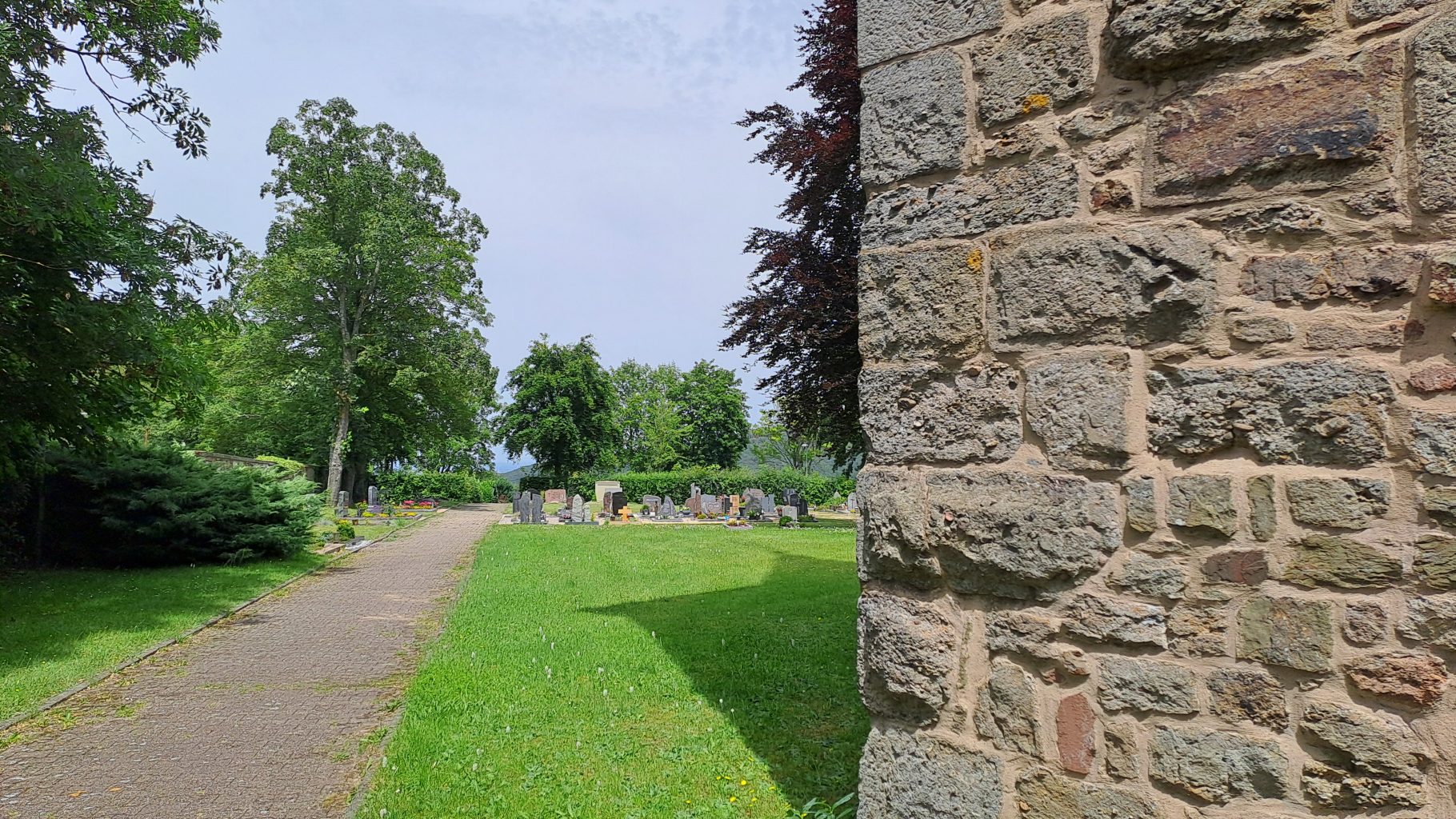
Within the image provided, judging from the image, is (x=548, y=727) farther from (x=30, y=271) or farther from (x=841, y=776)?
(x=30, y=271)

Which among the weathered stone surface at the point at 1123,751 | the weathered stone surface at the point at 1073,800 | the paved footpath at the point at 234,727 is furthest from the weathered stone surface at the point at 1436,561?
the paved footpath at the point at 234,727

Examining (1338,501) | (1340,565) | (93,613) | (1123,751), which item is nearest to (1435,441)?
(1338,501)

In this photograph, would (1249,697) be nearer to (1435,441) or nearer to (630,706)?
(1435,441)

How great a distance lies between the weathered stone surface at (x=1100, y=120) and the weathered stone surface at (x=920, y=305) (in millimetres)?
465

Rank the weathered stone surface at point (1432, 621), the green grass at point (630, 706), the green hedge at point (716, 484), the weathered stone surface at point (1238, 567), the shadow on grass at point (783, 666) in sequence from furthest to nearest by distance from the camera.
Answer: the green hedge at point (716, 484) < the shadow on grass at point (783, 666) < the green grass at point (630, 706) < the weathered stone surface at point (1238, 567) < the weathered stone surface at point (1432, 621)

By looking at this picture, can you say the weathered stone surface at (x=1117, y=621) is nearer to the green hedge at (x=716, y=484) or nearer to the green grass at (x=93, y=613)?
the green grass at (x=93, y=613)

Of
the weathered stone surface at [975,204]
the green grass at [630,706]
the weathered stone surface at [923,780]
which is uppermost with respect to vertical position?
the weathered stone surface at [975,204]

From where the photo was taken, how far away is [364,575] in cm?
1295

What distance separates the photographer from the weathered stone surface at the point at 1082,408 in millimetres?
2289

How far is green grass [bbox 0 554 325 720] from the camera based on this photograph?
6.44 m

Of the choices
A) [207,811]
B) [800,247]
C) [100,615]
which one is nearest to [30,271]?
[100,615]

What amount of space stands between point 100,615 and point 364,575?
4.35 meters

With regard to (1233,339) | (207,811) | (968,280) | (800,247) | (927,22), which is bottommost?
(207,811)

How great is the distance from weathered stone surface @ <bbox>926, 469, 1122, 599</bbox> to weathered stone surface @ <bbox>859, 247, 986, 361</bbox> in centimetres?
43
